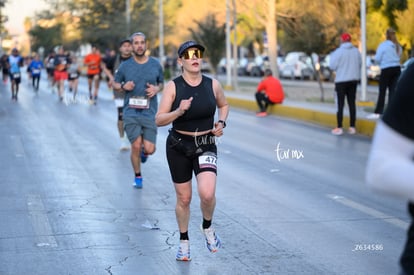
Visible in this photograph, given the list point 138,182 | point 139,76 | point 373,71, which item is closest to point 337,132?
point 138,182

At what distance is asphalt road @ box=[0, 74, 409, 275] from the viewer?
265 inches

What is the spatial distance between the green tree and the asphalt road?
21.2 metres

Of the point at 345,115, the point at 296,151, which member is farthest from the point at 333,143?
the point at 345,115

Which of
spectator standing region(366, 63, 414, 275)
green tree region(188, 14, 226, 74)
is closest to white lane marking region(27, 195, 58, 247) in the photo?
spectator standing region(366, 63, 414, 275)

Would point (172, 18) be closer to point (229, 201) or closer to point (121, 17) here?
point (121, 17)

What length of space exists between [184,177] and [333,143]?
357 inches

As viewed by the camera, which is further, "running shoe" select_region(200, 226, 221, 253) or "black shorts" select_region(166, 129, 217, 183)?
"running shoe" select_region(200, 226, 221, 253)

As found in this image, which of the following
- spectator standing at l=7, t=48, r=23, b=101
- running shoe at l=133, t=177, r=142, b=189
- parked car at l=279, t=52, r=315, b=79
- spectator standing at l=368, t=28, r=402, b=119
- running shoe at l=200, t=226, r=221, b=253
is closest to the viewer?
running shoe at l=200, t=226, r=221, b=253

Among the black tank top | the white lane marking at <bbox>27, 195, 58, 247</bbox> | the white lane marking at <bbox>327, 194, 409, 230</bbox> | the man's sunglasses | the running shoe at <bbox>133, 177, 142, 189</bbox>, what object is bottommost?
the white lane marking at <bbox>327, 194, 409, 230</bbox>

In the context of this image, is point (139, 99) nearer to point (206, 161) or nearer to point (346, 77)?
point (206, 161)

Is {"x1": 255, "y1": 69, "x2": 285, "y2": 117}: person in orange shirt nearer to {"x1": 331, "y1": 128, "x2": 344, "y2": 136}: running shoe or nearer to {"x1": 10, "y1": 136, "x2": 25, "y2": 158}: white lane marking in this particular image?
→ {"x1": 331, "y1": 128, "x2": 344, "y2": 136}: running shoe

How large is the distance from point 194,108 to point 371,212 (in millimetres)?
3018

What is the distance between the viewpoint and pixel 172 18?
2416 inches

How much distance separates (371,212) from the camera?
8.80 metres
